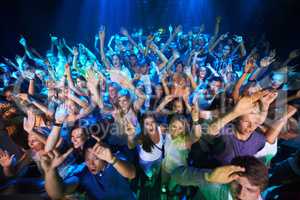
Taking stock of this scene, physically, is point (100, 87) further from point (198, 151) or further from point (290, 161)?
point (290, 161)

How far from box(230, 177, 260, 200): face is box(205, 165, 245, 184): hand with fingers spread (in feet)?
0.16

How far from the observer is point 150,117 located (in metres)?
3.10

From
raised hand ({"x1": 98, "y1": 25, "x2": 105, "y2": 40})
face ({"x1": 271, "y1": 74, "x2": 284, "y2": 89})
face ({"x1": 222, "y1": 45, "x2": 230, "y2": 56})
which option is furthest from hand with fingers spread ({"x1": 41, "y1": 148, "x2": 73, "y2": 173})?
face ({"x1": 271, "y1": 74, "x2": 284, "y2": 89})

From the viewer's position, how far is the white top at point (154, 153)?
3078 millimetres

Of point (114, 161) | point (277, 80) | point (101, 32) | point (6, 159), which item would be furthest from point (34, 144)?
point (277, 80)

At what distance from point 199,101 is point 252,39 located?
0.78 m

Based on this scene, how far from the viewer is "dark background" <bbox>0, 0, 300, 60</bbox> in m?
3.15

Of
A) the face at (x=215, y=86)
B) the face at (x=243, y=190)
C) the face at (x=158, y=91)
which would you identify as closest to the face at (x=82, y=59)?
the face at (x=158, y=91)

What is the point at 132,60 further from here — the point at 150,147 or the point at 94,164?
the point at 94,164

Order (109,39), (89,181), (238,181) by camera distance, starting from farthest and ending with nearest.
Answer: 1. (109,39)
2. (89,181)
3. (238,181)

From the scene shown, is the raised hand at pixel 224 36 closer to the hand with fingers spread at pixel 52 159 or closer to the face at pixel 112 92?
the face at pixel 112 92

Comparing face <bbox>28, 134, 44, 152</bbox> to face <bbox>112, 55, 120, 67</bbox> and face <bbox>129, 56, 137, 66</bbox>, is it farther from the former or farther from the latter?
face <bbox>129, 56, 137, 66</bbox>

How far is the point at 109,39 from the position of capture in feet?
11.0

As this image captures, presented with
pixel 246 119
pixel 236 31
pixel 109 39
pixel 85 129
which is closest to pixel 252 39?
pixel 236 31
